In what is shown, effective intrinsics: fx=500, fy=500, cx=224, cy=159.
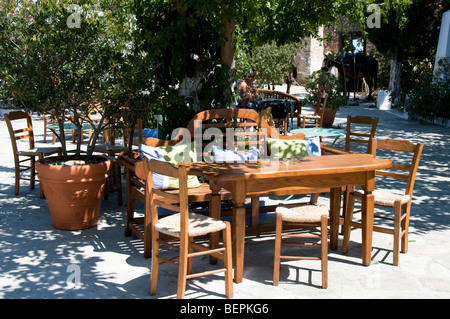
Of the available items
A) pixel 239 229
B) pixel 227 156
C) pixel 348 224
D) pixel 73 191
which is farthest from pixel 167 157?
pixel 348 224

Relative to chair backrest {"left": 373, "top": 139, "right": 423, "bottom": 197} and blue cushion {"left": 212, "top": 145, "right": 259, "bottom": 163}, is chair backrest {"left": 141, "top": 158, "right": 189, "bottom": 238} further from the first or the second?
chair backrest {"left": 373, "top": 139, "right": 423, "bottom": 197}

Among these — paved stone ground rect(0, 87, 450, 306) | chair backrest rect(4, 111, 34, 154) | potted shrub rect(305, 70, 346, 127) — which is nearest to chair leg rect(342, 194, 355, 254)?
paved stone ground rect(0, 87, 450, 306)

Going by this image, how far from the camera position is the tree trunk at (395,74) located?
1705cm

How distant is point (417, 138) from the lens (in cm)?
1120

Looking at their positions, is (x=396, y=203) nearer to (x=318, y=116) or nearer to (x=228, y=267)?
(x=228, y=267)

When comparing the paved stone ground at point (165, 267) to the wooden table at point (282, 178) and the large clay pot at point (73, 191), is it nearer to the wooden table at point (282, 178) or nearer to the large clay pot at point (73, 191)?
the large clay pot at point (73, 191)

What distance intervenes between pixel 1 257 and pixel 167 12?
3161 mm

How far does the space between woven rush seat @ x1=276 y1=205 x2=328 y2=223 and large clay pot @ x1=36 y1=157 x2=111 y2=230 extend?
2039 millimetres

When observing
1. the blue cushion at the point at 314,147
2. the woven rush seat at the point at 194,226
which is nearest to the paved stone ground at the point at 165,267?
the woven rush seat at the point at 194,226

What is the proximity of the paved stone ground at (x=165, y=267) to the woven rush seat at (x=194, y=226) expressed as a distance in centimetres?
50

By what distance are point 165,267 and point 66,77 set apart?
93.3 inches

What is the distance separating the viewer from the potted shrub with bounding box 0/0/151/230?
497cm

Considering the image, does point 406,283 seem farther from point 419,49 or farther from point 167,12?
point 419,49

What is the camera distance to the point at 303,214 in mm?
3990
